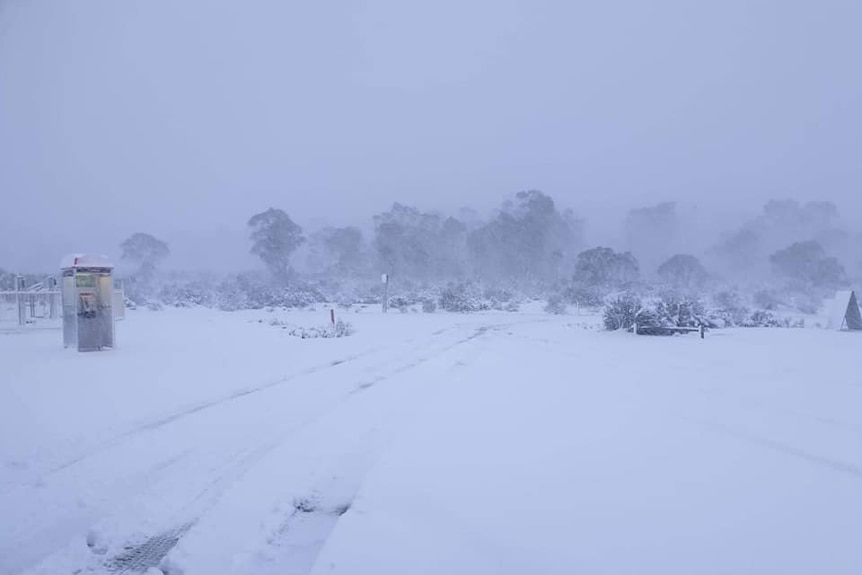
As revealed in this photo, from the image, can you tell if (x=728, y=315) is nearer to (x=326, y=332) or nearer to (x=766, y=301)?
(x=766, y=301)

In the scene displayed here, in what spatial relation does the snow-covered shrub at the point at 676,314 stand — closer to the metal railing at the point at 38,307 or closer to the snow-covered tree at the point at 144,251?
the metal railing at the point at 38,307

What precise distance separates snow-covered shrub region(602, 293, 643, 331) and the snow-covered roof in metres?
17.8

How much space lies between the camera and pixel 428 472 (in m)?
4.80

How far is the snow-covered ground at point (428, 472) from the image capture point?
335 cm

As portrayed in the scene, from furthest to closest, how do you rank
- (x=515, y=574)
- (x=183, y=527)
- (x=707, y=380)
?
(x=707, y=380), (x=183, y=527), (x=515, y=574)

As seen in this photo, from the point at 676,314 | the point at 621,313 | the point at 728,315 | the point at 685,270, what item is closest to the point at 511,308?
the point at 728,315

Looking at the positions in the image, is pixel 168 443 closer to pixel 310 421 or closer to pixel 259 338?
pixel 310 421

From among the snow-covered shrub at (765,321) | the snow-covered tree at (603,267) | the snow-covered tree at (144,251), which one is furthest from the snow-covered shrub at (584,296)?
the snow-covered tree at (144,251)

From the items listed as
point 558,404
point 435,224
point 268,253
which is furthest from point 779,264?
point 558,404

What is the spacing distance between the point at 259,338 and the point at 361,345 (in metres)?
4.10

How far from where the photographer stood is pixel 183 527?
369 cm

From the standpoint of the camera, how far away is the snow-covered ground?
3352mm

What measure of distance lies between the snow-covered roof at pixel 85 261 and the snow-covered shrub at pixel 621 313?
58.2 ft

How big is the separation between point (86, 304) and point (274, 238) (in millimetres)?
44894
